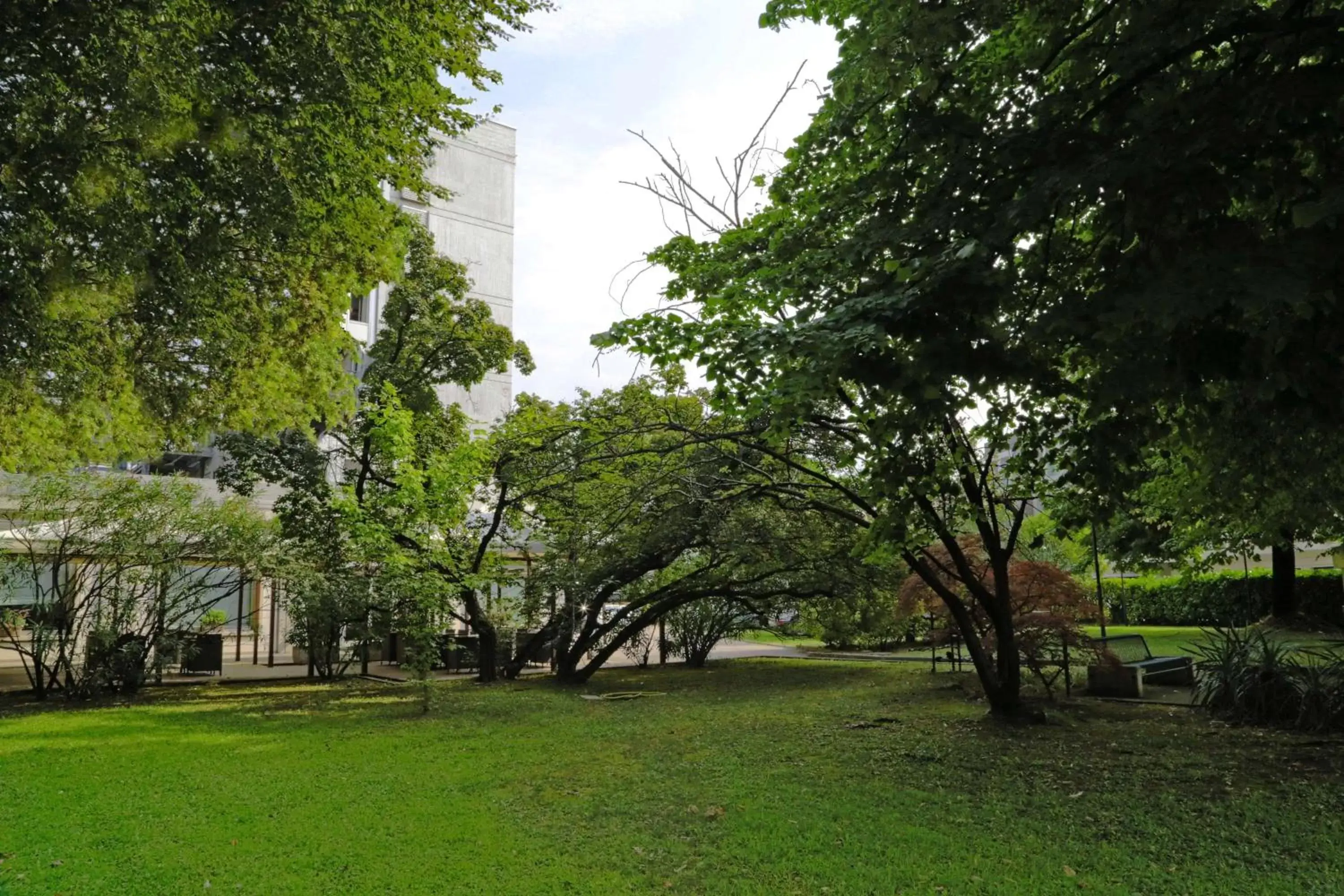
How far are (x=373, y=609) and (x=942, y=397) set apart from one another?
40.5 feet

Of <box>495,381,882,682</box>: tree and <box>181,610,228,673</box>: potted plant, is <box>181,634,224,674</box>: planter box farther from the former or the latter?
<box>495,381,882,682</box>: tree

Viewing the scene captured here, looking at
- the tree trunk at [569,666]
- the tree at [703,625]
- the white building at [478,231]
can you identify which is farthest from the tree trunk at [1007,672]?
the white building at [478,231]

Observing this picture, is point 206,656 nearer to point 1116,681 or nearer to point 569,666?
point 569,666

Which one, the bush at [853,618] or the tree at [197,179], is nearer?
the tree at [197,179]

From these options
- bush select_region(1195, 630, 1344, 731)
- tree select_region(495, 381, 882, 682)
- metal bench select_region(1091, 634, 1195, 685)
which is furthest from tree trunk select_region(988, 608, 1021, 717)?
tree select_region(495, 381, 882, 682)

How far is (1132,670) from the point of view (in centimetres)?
1220

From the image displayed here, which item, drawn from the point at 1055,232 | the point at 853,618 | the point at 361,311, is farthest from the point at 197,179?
the point at 361,311

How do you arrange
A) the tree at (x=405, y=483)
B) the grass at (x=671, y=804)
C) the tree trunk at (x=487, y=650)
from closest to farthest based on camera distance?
the grass at (x=671, y=804) < the tree at (x=405, y=483) < the tree trunk at (x=487, y=650)

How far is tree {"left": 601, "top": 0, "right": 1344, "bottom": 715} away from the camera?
4234mm

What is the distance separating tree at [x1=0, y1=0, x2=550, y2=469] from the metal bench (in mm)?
11308

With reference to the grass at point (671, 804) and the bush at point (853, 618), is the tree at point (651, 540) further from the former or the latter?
the grass at point (671, 804)

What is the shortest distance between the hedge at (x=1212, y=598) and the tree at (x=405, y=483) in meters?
16.4

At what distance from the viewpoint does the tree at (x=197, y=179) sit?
6258 mm

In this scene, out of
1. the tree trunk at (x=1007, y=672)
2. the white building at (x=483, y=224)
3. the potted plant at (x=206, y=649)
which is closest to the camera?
the tree trunk at (x=1007, y=672)
